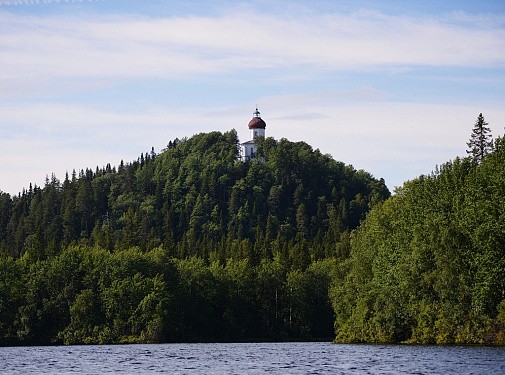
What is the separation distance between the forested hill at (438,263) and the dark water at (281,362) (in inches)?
278

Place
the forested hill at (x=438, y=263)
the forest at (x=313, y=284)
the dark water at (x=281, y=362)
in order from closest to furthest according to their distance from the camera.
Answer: the dark water at (x=281, y=362)
the forested hill at (x=438, y=263)
the forest at (x=313, y=284)

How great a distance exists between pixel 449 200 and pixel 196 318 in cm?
5576

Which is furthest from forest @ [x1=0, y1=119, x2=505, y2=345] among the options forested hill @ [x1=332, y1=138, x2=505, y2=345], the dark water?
the dark water

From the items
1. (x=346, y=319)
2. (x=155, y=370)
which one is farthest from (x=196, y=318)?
(x=155, y=370)

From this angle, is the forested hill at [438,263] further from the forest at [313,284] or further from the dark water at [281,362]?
the dark water at [281,362]

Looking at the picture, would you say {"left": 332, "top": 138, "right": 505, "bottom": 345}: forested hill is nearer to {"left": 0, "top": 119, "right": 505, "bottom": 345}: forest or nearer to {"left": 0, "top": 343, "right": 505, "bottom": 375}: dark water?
{"left": 0, "top": 119, "right": 505, "bottom": 345}: forest

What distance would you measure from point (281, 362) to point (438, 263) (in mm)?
24147

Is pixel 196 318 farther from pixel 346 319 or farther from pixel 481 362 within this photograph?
pixel 481 362

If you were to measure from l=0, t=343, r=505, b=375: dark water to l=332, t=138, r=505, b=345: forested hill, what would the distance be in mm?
7057

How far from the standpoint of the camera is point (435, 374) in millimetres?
55625

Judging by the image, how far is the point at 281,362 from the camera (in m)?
72.8

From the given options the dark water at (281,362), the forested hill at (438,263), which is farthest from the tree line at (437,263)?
the dark water at (281,362)

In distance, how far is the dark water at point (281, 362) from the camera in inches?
2413

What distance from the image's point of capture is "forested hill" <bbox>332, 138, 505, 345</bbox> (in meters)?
86.0
